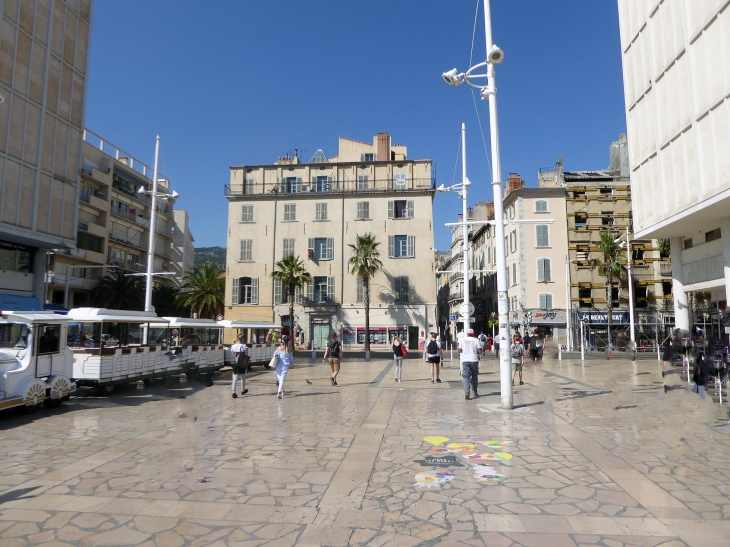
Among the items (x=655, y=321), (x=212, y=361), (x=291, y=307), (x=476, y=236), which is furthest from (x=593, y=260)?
(x=212, y=361)

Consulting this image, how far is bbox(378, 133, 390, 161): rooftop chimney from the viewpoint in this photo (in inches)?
1891

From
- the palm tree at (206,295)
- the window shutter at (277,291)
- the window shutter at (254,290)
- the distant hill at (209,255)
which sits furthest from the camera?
the distant hill at (209,255)

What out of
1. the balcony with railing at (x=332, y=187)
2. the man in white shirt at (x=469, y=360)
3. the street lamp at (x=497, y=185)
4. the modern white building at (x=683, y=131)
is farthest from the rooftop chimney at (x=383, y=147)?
the man in white shirt at (x=469, y=360)

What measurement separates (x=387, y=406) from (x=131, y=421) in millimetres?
5376

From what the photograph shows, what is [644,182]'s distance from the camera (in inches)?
754

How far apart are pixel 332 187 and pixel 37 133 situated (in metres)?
26.2

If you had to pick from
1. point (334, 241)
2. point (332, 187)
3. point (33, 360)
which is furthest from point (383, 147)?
point (33, 360)

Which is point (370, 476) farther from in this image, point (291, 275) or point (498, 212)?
point (291, 275)

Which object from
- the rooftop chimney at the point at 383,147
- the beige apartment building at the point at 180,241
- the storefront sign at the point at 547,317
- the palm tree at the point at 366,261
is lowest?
the storefront sign at the point at 547,317

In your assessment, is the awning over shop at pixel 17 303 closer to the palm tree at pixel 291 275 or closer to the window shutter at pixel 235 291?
the palm tree at pixel 291 275

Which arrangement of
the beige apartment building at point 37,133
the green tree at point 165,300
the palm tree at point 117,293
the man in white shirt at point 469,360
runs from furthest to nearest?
A: the green tree at point 165,300 → the palm tree at point 117,293 → the beige apartment building at point 37,133 → the man in white shirt at point 469,360

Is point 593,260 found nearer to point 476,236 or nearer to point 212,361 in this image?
point 476,236

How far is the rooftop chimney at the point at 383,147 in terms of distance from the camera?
1891 inches

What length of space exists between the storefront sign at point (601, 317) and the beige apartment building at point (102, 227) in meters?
40.2
